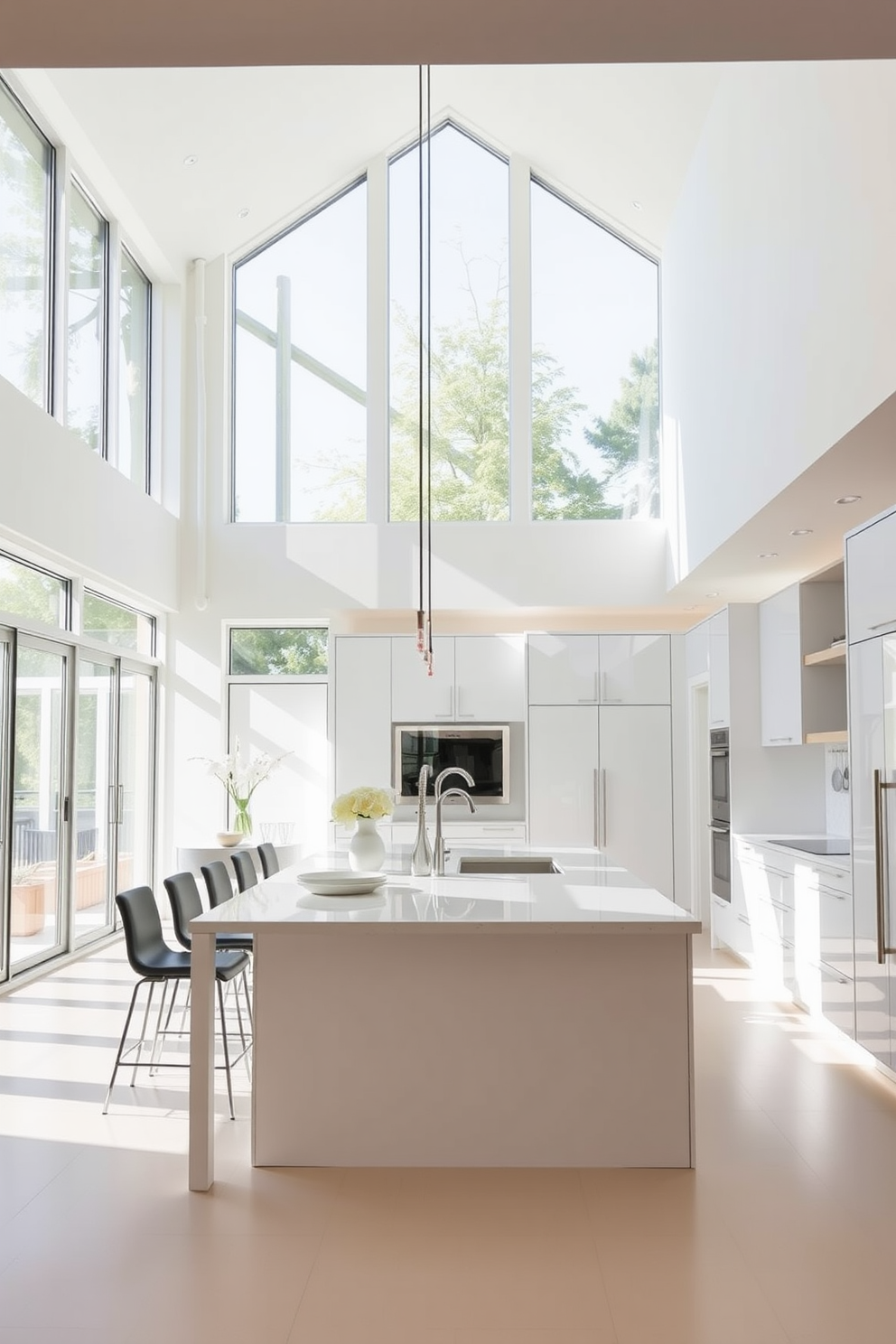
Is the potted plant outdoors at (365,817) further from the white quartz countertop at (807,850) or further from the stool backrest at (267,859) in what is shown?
the white quartz countertop at (807,850)

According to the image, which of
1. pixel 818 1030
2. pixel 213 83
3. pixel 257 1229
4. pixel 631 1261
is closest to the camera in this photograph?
pixel 631 1261

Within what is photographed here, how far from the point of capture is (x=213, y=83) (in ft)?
23.3

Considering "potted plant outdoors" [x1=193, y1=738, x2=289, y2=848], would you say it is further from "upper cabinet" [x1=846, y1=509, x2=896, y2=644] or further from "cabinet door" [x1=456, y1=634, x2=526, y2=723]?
"upper cabinet" [x1=846, y1=509, x2=896, y2=644]

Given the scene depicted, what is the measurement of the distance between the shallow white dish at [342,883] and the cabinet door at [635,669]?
15.9ft

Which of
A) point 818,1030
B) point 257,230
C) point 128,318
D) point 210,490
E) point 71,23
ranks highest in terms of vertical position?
point 257,230

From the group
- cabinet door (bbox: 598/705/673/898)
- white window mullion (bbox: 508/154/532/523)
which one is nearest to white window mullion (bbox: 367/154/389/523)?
white window mullion (bbox: 508/154/532/523)

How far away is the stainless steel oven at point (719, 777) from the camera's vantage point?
679cm

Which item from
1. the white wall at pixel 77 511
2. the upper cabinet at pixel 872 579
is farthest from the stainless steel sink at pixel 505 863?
the white wall at pixel 77 511

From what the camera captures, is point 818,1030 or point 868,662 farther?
point 818,1030

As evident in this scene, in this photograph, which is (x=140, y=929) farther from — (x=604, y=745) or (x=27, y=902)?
(x=604, y=745)

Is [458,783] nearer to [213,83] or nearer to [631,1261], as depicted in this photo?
[213,83]

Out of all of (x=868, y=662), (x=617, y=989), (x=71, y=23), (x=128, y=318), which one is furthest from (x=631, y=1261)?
(x=128, y=318)

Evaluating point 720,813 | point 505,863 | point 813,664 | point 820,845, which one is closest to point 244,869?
point 505,863

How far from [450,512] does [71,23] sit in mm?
6770
